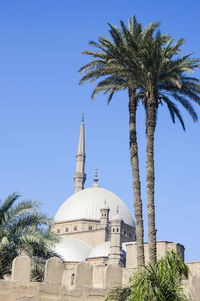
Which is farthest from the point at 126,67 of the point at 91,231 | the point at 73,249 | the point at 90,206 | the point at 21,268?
the point at 90,206

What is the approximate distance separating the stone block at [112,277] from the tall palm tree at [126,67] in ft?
6.83

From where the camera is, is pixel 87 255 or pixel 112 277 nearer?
pixel 112 277

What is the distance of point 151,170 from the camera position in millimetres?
15906

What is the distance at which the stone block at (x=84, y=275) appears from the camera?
12.7 m

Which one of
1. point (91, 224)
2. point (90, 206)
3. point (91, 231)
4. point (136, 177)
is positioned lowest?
point (136, 177)

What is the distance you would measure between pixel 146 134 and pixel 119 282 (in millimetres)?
5922

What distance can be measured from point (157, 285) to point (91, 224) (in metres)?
68.5

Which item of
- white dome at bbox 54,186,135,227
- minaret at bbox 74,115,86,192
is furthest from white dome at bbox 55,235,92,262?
minaret at bbox 74,115,86,192

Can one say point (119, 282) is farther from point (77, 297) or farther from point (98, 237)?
point (98, 237)

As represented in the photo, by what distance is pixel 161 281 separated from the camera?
1128cm

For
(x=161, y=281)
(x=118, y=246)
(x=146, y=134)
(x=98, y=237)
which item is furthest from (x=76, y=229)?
(x=161, y=281)

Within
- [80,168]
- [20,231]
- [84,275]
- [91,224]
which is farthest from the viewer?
[80,168]

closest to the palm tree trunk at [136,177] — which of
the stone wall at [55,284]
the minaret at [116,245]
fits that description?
the stone wall at [55,284]

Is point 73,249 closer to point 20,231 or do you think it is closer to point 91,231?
point 91,231
